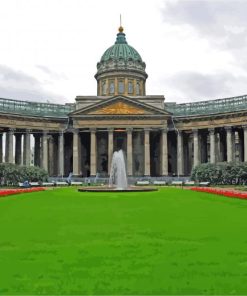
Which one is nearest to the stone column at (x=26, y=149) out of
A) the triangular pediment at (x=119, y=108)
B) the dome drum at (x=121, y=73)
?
the triangular pediment at (x=119, y=108)

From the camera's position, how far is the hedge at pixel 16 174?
206 ft

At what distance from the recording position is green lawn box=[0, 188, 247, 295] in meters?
8.76

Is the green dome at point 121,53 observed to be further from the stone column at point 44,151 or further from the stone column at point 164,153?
the stone column at point 44,151

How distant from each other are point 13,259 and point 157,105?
79.3 metres

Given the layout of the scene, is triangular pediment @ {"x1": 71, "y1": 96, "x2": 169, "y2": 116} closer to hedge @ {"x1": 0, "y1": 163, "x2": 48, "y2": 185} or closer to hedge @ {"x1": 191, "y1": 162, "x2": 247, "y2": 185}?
hedge @ {"x1": 0, "y1": 163, "x2": 48, "y2": 185}

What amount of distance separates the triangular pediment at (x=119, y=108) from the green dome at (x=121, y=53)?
20491 millimetres

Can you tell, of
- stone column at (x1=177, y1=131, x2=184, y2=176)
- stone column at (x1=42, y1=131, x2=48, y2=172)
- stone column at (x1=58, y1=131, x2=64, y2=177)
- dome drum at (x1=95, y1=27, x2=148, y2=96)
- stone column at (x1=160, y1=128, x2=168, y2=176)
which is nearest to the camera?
stone column at (x1=160, y1=128, x2=168, y2=176)

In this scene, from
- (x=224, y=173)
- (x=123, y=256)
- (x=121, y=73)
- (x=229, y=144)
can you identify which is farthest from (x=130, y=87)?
(x=123, y=256)

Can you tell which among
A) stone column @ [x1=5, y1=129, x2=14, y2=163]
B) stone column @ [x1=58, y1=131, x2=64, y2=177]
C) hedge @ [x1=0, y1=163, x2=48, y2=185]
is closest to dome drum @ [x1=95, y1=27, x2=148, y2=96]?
stone column @ [x1=58, y1=131, x2=64, y2=177]

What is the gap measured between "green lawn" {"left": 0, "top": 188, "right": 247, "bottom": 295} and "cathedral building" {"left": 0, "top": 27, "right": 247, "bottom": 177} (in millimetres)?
64132

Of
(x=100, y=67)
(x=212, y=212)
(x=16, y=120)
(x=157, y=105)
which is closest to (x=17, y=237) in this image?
(x=212, y=212)

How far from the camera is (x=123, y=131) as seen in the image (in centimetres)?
8819

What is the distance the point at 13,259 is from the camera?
11.1 metres

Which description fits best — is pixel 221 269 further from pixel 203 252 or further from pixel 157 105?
pixel 157 105
